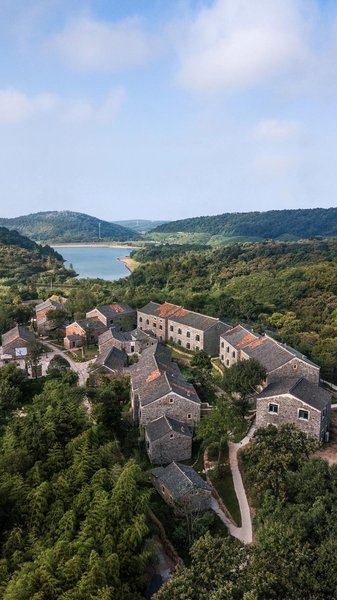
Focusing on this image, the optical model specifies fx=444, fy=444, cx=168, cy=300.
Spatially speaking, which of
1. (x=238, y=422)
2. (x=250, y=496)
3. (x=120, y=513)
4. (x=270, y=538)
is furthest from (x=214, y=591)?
(x=238, y=422)

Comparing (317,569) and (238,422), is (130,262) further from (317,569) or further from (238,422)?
(317,569)

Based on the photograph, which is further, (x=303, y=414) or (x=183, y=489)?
(x=303, y=414)

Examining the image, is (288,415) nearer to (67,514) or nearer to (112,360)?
(67,514)

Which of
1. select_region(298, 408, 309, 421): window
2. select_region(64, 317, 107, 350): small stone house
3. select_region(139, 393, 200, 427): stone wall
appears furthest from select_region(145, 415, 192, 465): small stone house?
select_region(64, 317, 107, 350): small stone house

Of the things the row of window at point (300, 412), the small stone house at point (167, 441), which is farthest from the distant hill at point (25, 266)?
the row of window at point (300, 412)

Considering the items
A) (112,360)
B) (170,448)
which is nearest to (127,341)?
(112,360)

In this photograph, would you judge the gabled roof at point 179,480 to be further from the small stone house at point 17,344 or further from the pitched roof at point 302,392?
the small stone house at point 17,344
